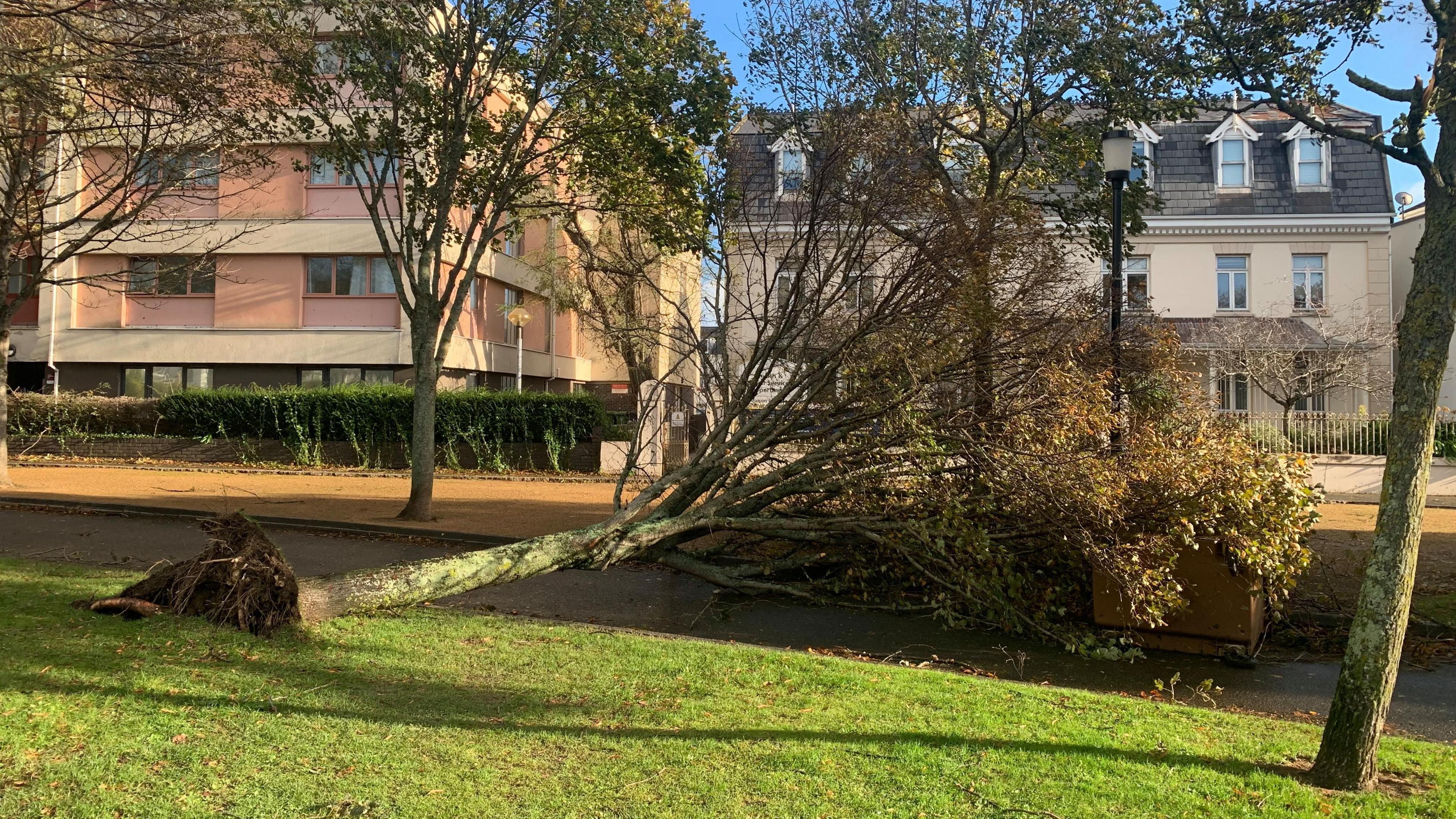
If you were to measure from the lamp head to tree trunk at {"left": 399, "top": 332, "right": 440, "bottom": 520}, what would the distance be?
9022 millimetres

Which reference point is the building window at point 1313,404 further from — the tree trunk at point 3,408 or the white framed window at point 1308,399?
the tree trunk at point 3,408

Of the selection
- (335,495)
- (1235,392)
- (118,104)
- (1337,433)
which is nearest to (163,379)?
(335,495)

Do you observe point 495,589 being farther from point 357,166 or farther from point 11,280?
point 11,280

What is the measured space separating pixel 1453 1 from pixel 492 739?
5.87m

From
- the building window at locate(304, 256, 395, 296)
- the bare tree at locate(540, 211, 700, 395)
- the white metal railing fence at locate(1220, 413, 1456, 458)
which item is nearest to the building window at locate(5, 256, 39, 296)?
the building window at locate(304, 256, 395, 296)

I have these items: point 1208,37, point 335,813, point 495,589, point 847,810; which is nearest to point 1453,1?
point 1208,37

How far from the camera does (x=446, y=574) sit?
6191mm

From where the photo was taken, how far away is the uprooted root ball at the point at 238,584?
19.1ft

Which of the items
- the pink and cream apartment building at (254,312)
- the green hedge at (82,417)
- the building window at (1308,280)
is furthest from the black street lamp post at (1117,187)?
the green hedge at (82,417)

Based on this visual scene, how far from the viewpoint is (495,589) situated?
910 cm

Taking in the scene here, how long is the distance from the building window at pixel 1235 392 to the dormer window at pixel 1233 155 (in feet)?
20.4

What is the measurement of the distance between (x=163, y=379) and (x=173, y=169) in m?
14.0

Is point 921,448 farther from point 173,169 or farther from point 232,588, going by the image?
point 173,169

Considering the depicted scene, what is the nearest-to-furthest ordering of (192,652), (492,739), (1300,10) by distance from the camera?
1. (492,739)
2. (192,652)
3. (1300,10)
